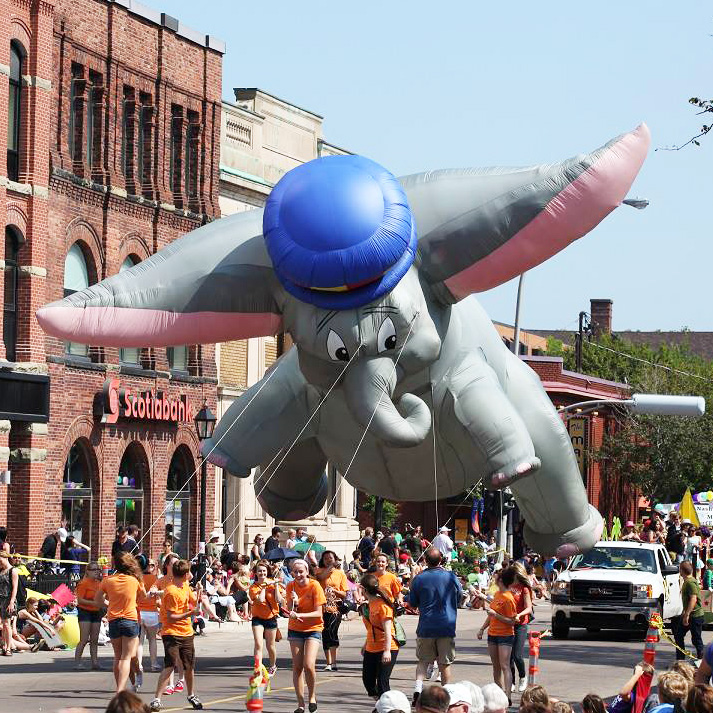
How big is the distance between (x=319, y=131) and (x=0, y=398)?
1709 cm

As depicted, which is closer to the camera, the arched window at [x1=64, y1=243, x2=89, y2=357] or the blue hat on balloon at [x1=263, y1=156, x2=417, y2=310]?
the blue hat on balloon at [x1=263, y1=156, x2=417, y2=310]

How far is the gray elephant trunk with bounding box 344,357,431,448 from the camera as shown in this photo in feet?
44.3

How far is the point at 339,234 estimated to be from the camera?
13188 mm

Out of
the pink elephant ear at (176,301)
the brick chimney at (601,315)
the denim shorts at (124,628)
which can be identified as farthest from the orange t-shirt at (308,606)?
the brick chimney at (601,315)

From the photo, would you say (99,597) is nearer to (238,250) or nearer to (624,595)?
(238,250)

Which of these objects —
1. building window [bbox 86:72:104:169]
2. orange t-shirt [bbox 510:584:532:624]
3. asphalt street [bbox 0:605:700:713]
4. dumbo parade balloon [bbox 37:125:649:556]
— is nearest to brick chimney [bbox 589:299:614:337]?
building window [bbox 86:72:104:169]

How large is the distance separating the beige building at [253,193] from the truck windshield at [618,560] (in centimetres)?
1199

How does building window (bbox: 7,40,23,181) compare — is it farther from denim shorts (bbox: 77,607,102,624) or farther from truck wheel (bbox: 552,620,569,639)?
denim shorts (bbox: 77,607,102,624)

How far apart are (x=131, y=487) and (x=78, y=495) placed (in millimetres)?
2523

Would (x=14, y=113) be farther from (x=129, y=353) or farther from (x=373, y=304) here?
(x=373, y=304)

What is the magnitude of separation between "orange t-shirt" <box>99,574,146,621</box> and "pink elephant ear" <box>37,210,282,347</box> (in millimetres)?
3559

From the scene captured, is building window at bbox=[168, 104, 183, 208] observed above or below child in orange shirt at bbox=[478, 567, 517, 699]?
above

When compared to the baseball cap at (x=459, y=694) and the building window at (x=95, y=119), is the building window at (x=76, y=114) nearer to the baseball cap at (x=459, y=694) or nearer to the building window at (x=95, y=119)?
the building window at (x=95, y=119)

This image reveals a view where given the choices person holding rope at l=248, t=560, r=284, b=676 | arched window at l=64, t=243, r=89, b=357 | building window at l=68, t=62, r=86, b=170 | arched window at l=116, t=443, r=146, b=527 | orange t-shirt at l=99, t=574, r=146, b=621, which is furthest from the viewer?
arched window at l=116, t=443, r=146, b=527
